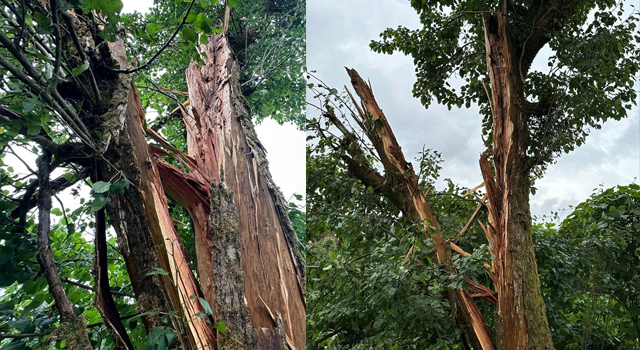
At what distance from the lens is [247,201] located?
3.46 feet

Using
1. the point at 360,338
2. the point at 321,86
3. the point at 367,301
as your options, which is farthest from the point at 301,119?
the point at 360,338

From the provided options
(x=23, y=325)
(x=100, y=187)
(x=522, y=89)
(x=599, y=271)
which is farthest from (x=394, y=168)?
(x=23, y=325)

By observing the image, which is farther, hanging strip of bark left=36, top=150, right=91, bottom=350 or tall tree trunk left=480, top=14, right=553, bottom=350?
tall tree trunk left=480, top=14, right=553, bottom=350

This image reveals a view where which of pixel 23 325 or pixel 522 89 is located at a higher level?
pixel 522 89

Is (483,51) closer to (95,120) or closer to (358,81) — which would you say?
(358,81)

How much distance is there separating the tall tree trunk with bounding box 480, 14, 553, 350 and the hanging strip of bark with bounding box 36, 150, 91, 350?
1.11 m

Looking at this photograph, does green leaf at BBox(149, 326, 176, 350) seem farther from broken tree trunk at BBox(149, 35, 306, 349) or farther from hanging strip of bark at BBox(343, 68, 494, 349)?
hanging strip of bark at BBox(343, 68, 494, 349)

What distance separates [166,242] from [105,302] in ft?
0.48

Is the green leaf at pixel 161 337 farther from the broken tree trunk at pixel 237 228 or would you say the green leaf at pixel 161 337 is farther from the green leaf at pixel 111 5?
the green leaf at pixel 111 5

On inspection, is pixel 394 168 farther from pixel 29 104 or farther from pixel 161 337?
pixel 29 104

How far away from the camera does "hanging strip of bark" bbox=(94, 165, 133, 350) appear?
80 centimetres

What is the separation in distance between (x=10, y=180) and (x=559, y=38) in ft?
5.58

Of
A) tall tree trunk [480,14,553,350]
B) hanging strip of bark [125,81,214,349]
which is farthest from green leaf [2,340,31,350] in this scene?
tall tree trunk [480,14,553,350]

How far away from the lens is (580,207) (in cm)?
163
